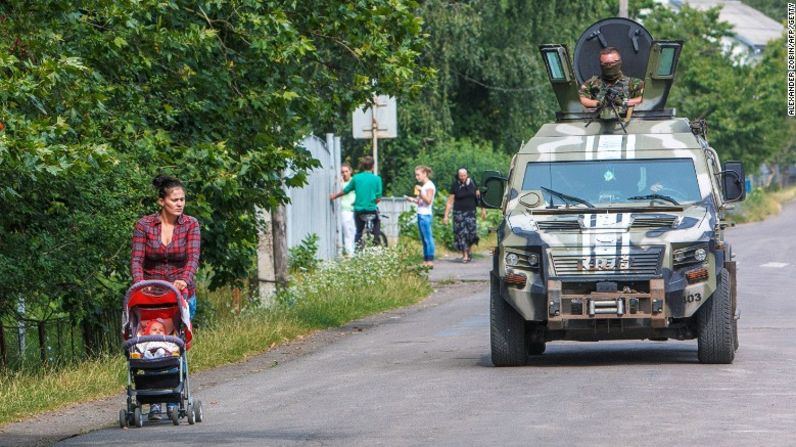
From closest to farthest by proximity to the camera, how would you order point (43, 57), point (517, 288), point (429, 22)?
point (43, 57) → point (517, 288) → point (429, 22)

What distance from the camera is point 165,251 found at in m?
11.8

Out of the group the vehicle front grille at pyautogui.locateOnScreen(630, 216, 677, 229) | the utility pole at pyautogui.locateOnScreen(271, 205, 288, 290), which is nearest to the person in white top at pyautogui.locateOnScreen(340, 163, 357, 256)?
the utility pole at pyautogui.locateOnScreen(271, 205, 288, 290)

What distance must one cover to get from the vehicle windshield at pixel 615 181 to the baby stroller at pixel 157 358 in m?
4.33

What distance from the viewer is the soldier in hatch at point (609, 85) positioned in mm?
16078

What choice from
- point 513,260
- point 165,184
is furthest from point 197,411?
point 513,260

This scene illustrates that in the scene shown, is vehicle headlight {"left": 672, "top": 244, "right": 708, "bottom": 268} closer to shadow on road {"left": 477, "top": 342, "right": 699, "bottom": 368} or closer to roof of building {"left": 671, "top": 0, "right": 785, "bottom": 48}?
shadow on road {"left": 477, "top": 342, "right": 699, "bottom": 368}

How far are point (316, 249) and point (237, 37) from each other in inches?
420

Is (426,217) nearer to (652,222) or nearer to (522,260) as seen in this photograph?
(522,260)

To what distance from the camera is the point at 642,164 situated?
1502cm

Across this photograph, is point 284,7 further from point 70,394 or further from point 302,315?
point 70,394

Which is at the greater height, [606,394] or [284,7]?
[284,7]

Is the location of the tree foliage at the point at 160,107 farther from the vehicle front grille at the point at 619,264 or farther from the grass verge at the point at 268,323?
the vehicle front grille at the point at 619,264

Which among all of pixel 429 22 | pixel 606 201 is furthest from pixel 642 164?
pixel 429 22

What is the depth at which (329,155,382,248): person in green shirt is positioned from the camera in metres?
29.2
